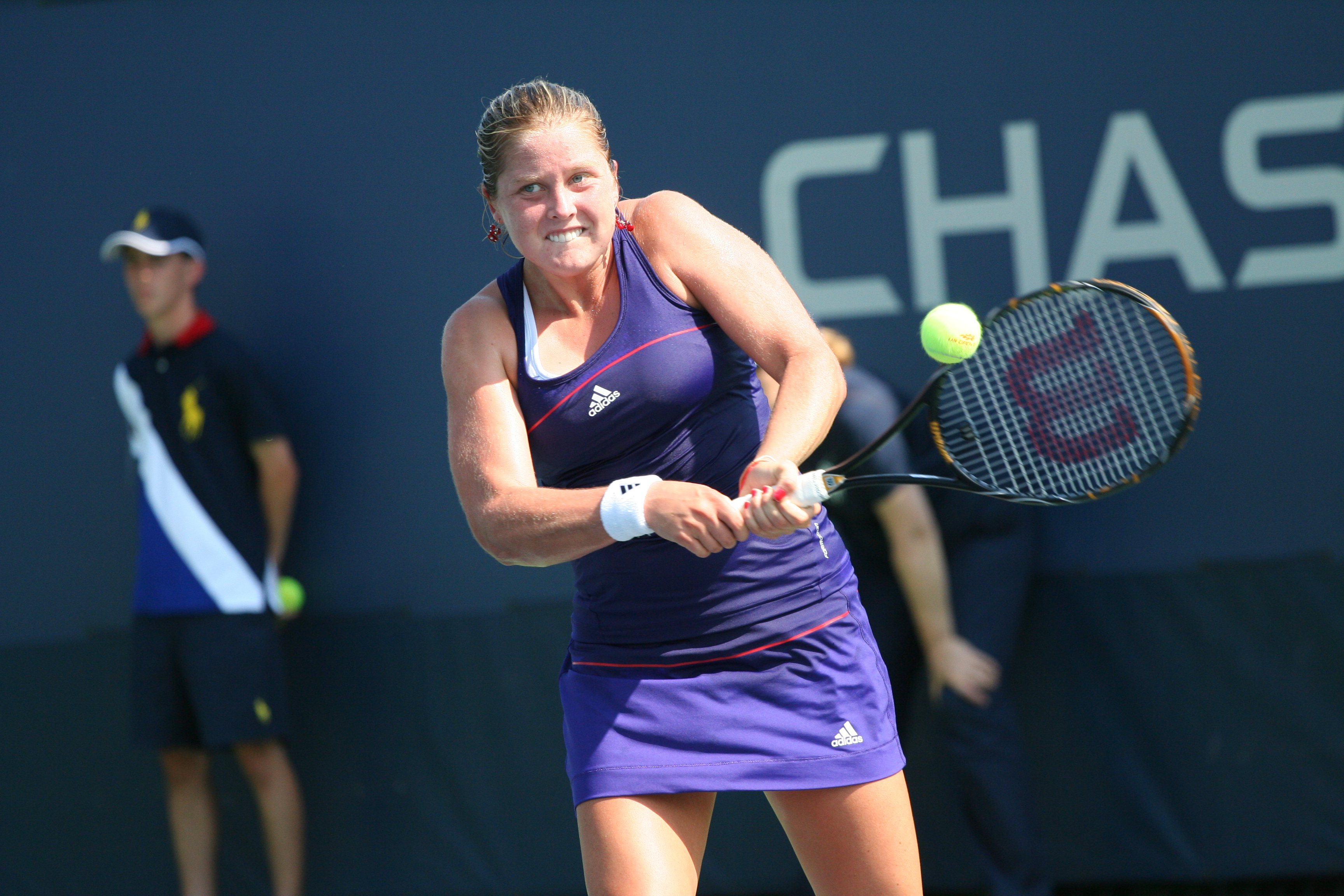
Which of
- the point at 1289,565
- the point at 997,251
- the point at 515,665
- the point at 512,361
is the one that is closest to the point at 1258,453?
the point at 1289,565

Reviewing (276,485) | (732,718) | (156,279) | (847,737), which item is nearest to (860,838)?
(847,737)

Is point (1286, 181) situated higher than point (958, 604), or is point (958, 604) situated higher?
point (1286, 181)

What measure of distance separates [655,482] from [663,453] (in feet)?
0.52

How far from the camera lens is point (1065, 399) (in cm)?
254

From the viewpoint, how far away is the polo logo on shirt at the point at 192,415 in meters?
3.82

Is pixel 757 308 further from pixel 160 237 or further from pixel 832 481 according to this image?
pixel 160 237

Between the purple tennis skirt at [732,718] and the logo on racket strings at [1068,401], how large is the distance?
0.60 m

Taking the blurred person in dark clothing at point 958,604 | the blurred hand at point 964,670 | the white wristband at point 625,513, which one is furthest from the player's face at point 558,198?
the blurred hand at point 964,670

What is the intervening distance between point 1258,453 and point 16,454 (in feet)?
11.7

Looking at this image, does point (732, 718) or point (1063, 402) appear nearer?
point (732, 718)

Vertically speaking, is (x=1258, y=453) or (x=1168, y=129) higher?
(x=1168, y=129)

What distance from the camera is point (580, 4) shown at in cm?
390

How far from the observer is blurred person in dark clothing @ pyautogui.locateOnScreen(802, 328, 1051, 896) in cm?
347

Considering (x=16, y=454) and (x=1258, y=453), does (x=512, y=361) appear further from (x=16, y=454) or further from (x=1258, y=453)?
(x=16, y=454)
